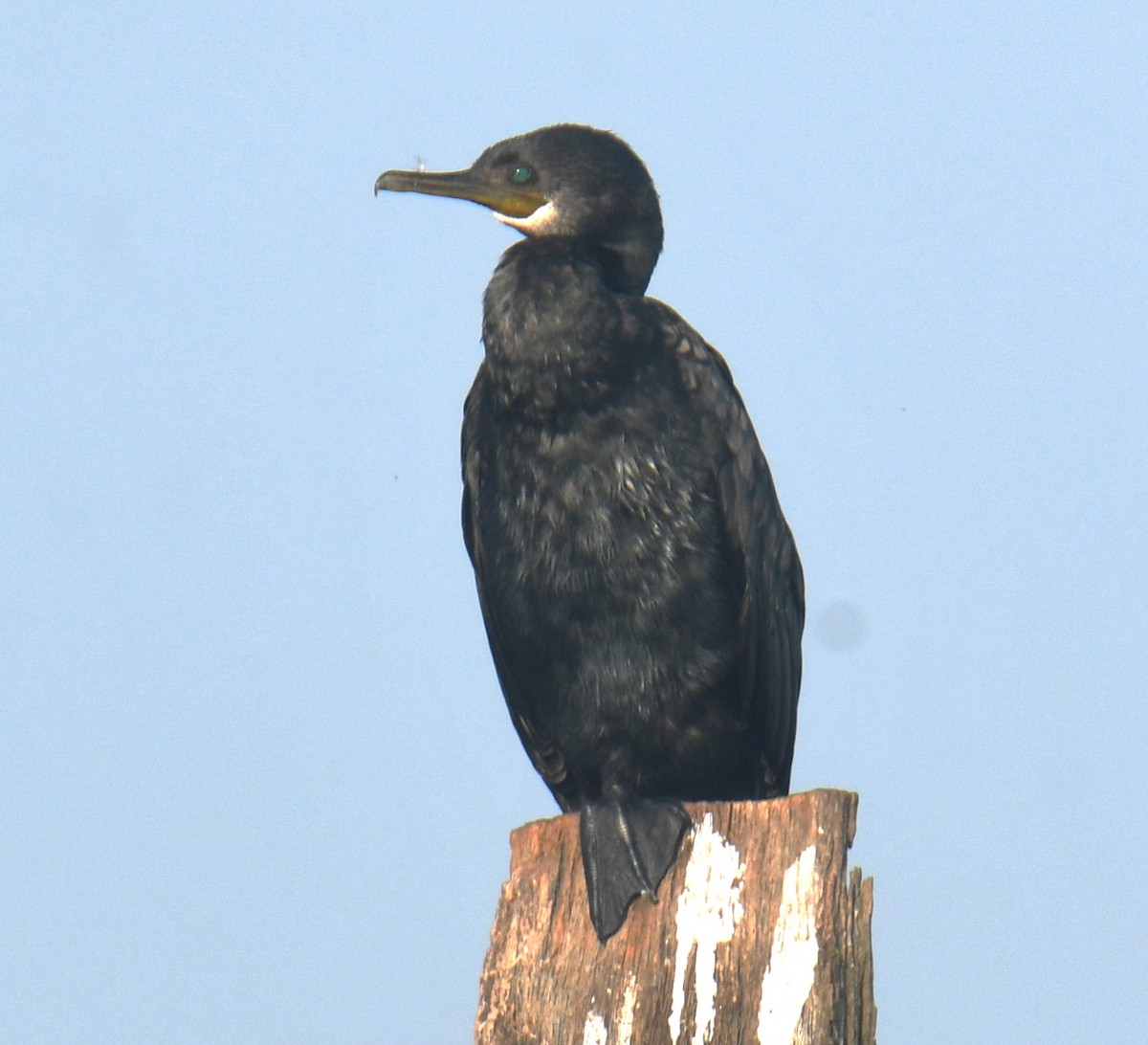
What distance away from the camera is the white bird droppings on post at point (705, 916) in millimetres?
3436

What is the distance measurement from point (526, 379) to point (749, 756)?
1.26 m

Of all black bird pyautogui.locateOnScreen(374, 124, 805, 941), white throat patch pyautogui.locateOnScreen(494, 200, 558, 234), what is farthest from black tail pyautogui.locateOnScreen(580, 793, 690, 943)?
white throat patch pyautogui.locateOnScreen(494, 200, 558, 234)

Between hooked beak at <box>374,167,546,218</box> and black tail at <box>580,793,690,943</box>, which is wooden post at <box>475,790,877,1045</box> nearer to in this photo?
black tail at <box>580,793,690,943</box>

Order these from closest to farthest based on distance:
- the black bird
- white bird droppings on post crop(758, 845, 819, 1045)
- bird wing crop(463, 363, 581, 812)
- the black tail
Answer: white bird droppings on post crop(758, 845, 819, 1045) → the black tail → the black bird → bird wing crop(463, 363, 581, 812)

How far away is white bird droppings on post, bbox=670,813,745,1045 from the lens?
3436 mm

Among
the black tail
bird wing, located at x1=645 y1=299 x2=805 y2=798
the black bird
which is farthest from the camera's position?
bird wing, located at x1=645 y1=299 x2=805 y2=798

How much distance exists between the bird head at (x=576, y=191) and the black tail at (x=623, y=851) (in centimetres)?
170

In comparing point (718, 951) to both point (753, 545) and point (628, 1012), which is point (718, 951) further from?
point (753, 545)

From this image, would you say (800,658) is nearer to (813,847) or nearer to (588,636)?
(588,636)

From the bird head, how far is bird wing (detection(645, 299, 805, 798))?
0.23m

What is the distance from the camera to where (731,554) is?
500cm

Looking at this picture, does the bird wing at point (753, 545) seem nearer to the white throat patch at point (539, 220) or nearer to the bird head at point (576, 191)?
the bird head at point (576, 191)

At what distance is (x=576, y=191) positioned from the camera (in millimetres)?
5352

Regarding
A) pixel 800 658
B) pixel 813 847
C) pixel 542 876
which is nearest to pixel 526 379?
pixel 800 658
